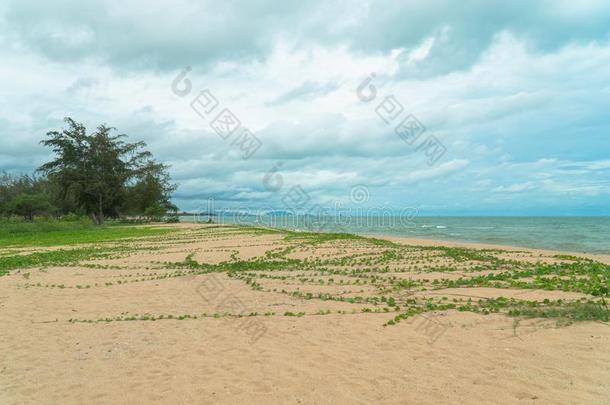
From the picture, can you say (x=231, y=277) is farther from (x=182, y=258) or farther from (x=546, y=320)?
(x=546, y=320)

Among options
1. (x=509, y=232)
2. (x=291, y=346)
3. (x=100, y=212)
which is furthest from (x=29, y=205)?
(x=291, y=346)

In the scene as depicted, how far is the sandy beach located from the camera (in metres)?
5.07

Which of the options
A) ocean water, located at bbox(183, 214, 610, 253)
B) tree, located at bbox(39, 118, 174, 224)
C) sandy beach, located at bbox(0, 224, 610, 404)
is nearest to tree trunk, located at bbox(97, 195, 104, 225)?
tree, located at bbox(39, 118, 174, 224)

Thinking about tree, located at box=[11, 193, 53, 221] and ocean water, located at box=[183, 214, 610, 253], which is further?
tree, located at box=[11, 193, 53, 221]

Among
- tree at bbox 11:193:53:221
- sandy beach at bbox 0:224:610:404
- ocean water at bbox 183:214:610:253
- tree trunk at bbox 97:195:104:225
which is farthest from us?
tree at bbox 11:193:53:221

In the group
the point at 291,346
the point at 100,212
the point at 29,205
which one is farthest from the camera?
the point at 29,205

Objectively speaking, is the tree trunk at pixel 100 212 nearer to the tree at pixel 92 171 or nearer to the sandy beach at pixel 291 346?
the tree at pixel 92 171

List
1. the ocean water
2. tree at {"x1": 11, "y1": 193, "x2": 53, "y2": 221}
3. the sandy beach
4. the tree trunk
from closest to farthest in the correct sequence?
the sandy beach, the ocean water, the tree trunk, tree at {"x1": 11, "y1": 193, "x2": 53, "y2": 221}

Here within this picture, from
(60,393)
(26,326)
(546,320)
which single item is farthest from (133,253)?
(546,320)

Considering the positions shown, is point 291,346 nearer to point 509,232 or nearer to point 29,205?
point 509,232

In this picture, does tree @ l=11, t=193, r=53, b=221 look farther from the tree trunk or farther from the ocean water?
the ocean water

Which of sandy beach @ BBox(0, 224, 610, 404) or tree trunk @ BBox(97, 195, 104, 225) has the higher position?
tree trunk @ BBox(97, 195, 104, 225)

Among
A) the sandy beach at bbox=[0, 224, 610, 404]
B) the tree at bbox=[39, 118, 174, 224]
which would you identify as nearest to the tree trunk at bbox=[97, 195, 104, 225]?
the tree at bbox=[39, 118, 174, 224]

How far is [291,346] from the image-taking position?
21.6 feet
